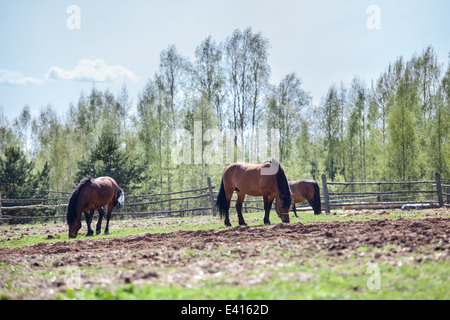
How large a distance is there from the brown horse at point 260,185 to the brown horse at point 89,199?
3.52 meters

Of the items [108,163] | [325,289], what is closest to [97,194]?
[325,289]

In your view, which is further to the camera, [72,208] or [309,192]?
[309,192]

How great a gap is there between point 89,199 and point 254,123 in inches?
719

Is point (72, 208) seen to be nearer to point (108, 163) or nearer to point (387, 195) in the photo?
point (108, 163)

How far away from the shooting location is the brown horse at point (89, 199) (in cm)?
1124

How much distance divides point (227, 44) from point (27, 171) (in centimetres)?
1511

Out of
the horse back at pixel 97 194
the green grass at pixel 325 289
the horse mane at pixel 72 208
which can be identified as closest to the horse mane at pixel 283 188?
the horse back at pixel 97 194

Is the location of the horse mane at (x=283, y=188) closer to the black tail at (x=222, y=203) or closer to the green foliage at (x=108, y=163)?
the black tail at (x=222, y=203)

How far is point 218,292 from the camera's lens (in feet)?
12.4

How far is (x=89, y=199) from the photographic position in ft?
38.3

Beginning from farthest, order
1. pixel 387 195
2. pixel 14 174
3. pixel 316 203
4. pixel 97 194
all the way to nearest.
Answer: pixel 387 195, pixel 14 174, pixel 316 203, pixel 97 194

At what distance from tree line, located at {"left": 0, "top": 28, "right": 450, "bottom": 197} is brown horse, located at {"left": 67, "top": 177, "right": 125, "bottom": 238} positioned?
32.2ft

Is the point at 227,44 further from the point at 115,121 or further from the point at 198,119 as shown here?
the point at 115,121
